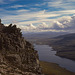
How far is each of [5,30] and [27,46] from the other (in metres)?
32.7

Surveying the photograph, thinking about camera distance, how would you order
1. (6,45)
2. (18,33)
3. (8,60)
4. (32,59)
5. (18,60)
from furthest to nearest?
(18,33) → (32,59) → (6,45) → (18,60) → (8,60)

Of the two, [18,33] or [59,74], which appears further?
[59,74]

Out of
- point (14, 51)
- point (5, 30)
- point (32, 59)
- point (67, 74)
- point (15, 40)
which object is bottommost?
point (67, 74)

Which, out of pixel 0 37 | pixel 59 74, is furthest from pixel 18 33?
pixel 59 74

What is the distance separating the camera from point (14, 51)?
462 feet

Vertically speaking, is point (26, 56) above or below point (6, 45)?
below

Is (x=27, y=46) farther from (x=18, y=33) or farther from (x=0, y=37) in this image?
(x=0, y=37)

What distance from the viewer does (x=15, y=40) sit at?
156 m

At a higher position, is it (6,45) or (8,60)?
(6,45)

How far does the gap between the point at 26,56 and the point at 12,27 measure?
40969 mm

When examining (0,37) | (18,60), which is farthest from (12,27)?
(18,60)

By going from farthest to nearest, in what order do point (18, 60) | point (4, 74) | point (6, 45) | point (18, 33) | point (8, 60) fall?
point (18, 33)
point (6, 45)
point (18, 60)
point (8, 60)
point (4, 74)

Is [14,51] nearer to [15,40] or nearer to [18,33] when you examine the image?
[15,40]

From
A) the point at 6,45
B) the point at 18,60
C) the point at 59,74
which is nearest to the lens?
the point at 18,60
